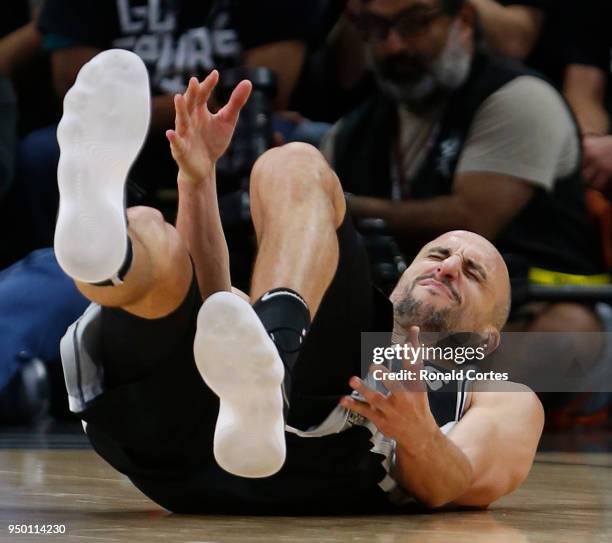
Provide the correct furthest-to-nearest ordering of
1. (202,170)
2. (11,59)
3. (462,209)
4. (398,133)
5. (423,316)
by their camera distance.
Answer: (11,59)
(398,133)
(462,209)
(423,316)
(202,170)

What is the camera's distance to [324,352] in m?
1.76

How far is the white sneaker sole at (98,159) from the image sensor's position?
138 centimetres

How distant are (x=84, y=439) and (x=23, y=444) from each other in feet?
0.64

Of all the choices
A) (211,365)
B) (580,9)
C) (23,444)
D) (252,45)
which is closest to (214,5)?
(252,45)

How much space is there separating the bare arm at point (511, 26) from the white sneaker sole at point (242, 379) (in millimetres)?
2092

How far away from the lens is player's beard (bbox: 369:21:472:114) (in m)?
3.14

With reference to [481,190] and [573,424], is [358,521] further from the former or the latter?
[573,424]

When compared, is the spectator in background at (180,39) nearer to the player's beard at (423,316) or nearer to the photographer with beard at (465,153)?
the photographer with beard at (465,153)

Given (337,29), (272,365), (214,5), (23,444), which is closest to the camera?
(272,365)

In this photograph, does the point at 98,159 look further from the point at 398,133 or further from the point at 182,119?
the point at 398,133

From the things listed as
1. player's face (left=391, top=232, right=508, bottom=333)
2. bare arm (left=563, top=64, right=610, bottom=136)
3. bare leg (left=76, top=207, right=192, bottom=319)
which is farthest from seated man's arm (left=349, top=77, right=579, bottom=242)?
bare leg (left=76, top=207, right=192, bottom=319)

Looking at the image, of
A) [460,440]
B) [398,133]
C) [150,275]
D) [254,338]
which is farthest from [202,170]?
[398,133]

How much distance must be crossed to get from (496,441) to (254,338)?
571 millimetres

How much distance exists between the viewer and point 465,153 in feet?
10.2
